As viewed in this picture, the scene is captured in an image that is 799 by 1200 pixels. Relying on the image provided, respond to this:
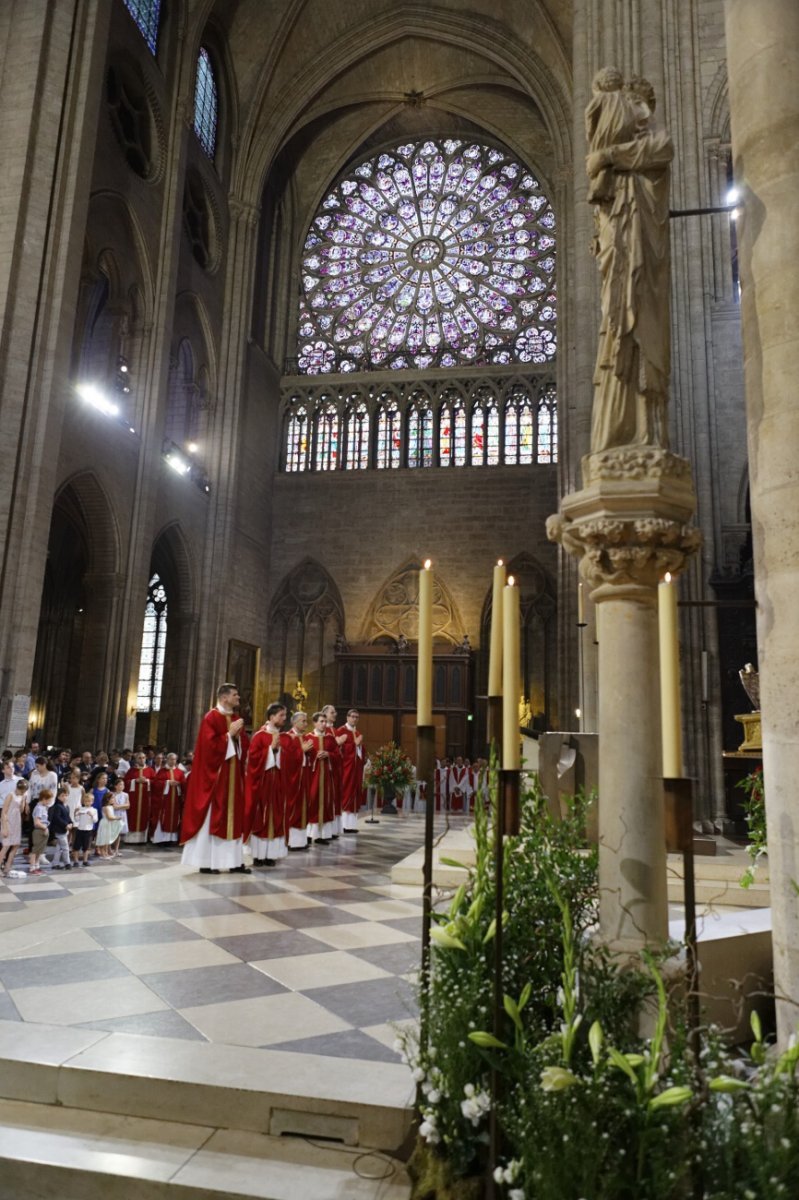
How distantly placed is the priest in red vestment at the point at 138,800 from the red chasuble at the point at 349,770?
2.50 meters

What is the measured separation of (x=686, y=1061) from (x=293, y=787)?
682cm

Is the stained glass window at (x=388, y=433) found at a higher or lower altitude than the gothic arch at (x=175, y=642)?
higher

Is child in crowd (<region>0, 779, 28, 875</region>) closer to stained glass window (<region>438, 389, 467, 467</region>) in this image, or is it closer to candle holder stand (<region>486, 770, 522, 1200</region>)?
candle holder stand (<region>486, 770, 522, 1200</region>)

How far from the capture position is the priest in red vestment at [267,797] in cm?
736

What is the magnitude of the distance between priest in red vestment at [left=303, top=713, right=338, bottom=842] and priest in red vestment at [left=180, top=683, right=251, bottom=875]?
205 centimetres

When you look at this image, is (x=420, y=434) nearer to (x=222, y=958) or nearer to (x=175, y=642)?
(x=175, y=642)

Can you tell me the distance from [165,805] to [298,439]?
15096 millimetres

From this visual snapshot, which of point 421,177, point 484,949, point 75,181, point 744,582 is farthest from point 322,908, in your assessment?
point 421,177

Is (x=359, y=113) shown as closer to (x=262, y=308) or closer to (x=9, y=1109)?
(x=262, y=308)

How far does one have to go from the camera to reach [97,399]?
50.5ft

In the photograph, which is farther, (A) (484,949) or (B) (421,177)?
(B) (421,177)

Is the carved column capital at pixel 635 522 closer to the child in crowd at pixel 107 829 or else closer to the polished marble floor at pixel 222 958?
the polished marble floor at pixel 222 958

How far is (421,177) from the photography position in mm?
24891

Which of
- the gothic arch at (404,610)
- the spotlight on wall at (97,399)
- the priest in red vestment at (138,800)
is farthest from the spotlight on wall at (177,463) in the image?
the priest in red vestment at (138,800)
